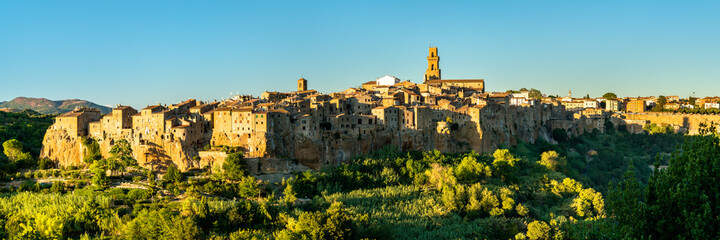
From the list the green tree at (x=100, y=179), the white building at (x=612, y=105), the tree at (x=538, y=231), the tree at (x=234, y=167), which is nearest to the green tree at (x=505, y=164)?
the tree at (x=538, y=231)

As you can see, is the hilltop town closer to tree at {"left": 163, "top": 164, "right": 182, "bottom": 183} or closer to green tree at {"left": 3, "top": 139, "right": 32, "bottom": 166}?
green tree at {"left": 3, "top": 139, "right": 32, "bottom": 166}

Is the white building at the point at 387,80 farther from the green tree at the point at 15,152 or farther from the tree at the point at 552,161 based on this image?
the green tree at the point at 15,152

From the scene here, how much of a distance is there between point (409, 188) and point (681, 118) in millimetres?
59263

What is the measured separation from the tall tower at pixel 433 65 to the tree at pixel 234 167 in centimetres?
5705

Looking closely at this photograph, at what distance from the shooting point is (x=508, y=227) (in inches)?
1335

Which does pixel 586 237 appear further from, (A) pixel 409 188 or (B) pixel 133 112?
(B) pixel 133 112

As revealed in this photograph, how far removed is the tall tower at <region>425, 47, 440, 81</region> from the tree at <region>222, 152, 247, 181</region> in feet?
187

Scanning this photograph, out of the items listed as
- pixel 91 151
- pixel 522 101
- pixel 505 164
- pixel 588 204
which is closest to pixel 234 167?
pixel 91 151

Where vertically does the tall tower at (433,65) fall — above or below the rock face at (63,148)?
above

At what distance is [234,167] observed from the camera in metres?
39.0

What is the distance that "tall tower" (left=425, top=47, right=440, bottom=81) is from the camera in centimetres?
9231


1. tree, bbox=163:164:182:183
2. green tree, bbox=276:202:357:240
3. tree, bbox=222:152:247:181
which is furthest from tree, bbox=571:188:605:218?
tree, bbox=163:164:182:183

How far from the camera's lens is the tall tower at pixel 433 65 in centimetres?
9231

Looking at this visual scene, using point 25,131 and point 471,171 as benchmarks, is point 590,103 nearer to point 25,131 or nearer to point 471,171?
point 471,171
